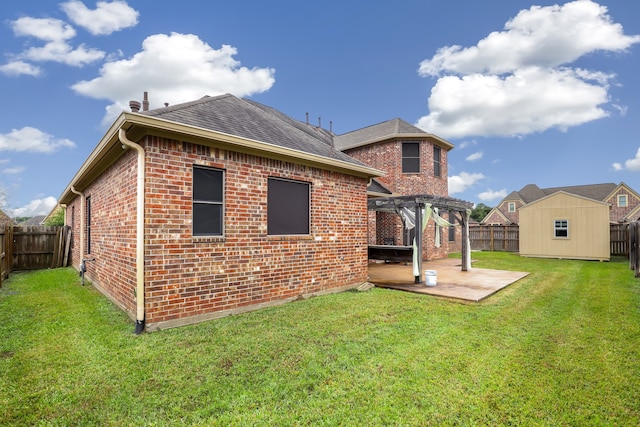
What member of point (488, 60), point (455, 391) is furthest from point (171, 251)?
point (488, 60)

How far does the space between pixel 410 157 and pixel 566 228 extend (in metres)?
8.90

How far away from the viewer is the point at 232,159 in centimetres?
558

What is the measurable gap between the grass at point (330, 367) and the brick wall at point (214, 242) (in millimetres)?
497

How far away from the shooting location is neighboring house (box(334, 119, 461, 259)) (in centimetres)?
1447

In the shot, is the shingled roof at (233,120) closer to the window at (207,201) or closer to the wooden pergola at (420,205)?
the window at (207,201)

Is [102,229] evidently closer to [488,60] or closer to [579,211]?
[488,60]

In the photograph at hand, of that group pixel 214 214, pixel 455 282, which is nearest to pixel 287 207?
pixel 214 214

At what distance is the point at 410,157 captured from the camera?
49.3 ft

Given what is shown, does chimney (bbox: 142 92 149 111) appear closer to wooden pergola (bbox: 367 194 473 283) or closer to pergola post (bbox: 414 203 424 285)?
wooden pergola (bbox: 367 194 473 283)

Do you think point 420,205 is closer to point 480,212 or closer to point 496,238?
point 496,238

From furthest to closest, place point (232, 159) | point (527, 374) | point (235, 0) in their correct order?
point (235, 0)
point (232, 159)
point (527, 374)

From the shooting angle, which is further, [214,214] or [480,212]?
[480,212]

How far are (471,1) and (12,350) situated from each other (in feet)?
50.9

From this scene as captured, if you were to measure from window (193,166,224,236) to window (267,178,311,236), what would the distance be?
108 cm
